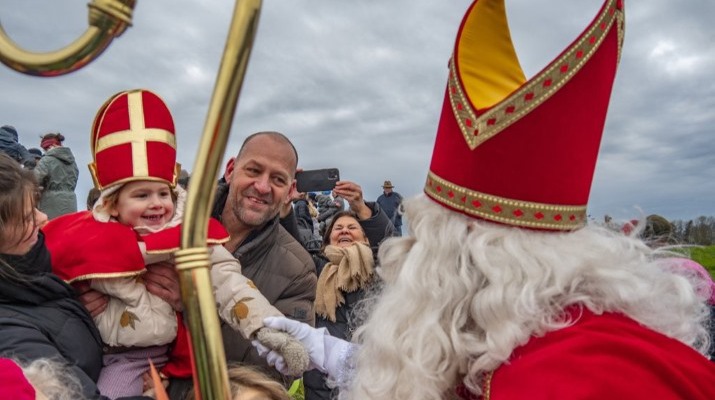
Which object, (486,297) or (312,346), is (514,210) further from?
(312,346)

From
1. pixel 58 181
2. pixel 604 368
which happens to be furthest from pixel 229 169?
pixel 58 181

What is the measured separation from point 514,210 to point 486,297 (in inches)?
9.2

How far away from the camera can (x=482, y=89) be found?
1.50 m

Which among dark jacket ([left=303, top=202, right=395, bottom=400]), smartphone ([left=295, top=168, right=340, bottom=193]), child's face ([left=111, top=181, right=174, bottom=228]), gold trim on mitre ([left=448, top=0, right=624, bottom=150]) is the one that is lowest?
dark jacket ([left=303, top=202, right=395, bottom=400])

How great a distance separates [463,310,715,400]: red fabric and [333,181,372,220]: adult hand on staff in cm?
287

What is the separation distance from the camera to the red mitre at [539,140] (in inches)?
54.4

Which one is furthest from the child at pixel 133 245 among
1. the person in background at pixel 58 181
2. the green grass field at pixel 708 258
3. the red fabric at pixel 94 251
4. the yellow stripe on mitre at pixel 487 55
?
the green grass field at pixel 708 258

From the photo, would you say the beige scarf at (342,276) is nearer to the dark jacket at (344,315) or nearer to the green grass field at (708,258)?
the dark jacket at (344,315)

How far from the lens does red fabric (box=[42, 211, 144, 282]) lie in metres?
2.04

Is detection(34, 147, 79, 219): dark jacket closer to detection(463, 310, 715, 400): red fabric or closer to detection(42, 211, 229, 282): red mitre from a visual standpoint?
detection(42, 211, 229, 282): red mitre

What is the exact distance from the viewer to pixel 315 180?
4.04 metres

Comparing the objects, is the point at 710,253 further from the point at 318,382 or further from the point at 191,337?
the point at 191,337

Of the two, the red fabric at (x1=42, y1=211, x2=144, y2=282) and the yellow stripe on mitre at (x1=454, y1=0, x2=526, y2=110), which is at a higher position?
the yellow stripe on mitre at (x1=454, y1=0, x2=526, y2=110)

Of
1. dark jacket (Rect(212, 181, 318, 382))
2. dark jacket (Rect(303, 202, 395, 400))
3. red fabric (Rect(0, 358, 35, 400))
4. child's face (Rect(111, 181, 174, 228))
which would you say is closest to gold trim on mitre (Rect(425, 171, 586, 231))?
red fabric (Rect(0, 358, 35, 400))
